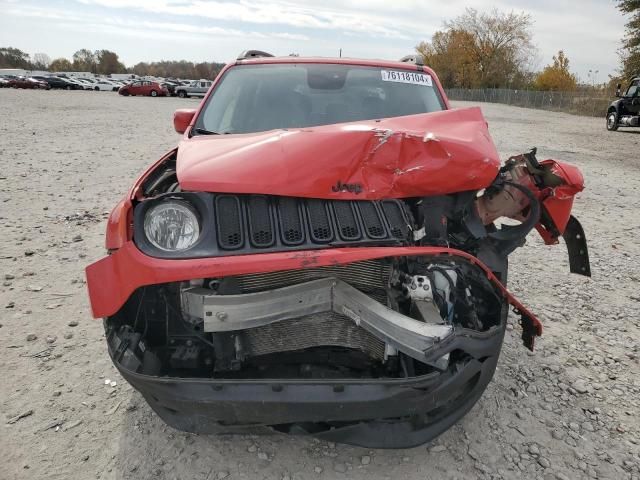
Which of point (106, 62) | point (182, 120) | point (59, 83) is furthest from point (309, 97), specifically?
point (106, 62)

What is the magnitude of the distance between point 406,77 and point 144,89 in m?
42.4

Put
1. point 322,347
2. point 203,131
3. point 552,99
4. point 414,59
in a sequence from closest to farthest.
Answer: point 322,347 < point 203,131 < point 414,59 < point 552,99

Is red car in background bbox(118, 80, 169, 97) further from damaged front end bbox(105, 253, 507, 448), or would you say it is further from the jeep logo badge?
the jeep logo badge

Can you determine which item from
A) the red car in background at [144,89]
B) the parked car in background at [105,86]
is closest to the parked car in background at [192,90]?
the red car in background at [144,89]

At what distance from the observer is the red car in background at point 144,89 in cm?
4112

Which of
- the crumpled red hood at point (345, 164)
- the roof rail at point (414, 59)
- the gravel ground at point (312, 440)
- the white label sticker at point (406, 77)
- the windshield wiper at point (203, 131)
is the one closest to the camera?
the crumpled red hood at point (345, 164)

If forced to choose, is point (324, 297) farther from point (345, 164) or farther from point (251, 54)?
point (251, 54)

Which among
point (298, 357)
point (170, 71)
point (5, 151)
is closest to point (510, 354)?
point (298, 357)

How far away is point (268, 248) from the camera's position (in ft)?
6.15

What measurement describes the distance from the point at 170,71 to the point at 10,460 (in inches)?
4476

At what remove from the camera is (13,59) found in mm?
90438

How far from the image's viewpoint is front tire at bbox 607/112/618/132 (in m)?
20.3

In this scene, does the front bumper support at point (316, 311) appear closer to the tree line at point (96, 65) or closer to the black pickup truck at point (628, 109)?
the black pickup truck at point (628, 109)

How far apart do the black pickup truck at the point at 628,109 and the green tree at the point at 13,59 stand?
101674mm
